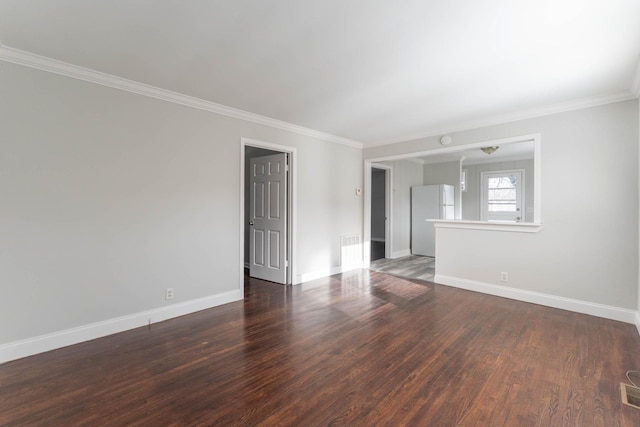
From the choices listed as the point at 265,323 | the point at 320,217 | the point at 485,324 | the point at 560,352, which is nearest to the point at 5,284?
the point at 265,323

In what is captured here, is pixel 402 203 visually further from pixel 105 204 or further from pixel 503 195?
pixel 105 204

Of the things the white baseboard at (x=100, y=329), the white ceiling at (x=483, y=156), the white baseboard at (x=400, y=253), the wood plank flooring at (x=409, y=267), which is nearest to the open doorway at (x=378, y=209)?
the white baseboard at (x=400, y=253)

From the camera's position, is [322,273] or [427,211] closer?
[322,273]

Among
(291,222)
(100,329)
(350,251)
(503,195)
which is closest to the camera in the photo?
(100,329)

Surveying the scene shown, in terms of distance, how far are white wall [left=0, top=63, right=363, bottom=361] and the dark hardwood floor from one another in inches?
16.6

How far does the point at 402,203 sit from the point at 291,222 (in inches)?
142

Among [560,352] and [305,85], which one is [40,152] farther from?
[560,352]

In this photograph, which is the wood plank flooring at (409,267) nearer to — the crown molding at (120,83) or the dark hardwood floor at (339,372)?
the dark hardwood floor at (339,372)

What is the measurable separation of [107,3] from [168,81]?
1179mm

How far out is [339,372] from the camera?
2301 mm

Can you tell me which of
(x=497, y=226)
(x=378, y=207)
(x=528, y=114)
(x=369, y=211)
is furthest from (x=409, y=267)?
(x=378, y=207)

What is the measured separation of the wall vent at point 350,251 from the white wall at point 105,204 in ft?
7.28

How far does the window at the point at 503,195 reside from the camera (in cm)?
751

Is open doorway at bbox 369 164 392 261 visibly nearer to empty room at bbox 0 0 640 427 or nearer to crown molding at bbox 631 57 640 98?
empty room at bbox 0 0 640 427
